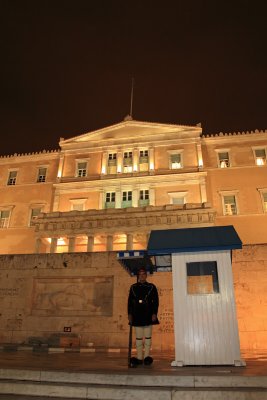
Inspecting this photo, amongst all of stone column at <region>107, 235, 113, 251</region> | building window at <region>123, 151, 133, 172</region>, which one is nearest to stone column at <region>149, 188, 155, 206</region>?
building window at <region>123, 151, 133, 172</region>

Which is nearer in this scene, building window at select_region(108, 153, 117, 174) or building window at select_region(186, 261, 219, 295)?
building window at select_region(186, 261, 219, 295)

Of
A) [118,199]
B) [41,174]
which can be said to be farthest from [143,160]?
[41,174]

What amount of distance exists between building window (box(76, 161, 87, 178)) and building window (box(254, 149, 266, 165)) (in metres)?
19.8

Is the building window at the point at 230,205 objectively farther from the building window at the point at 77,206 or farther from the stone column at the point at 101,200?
the building window at the point at 77,206

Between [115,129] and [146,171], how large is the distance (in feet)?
23.7

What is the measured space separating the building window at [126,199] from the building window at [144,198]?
1.14 meters

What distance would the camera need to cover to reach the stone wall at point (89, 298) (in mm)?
12820

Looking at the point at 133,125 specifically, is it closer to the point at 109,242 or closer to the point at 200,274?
the point at 109,242

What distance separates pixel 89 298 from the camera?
14.4 metres

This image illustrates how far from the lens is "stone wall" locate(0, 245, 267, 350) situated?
12.8 meters

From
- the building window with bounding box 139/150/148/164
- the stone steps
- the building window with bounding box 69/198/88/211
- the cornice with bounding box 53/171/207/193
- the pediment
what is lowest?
the stone steps

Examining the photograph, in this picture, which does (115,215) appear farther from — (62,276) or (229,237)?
(229,237)

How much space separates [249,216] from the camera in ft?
110

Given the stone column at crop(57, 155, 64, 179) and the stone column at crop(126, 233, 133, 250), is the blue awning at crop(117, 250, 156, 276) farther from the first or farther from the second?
the stone column at crop(57, 155, 64, 179)
